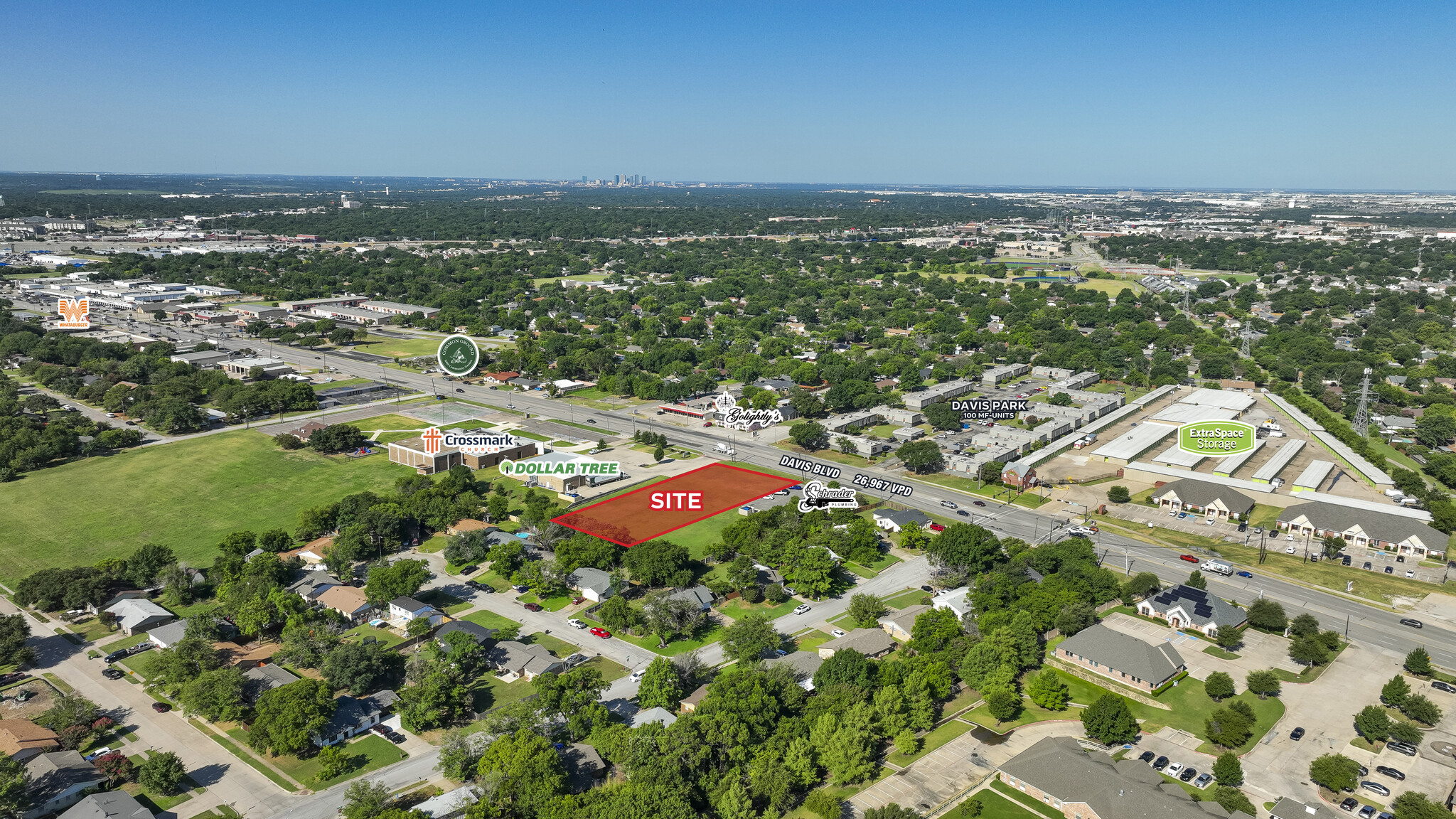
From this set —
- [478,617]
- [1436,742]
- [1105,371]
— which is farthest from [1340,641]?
[1105,371]

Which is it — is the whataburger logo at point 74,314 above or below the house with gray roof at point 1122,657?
above

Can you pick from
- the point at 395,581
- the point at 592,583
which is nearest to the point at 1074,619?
the point at 592,583

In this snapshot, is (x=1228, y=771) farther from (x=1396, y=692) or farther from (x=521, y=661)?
(x=521, y=661)

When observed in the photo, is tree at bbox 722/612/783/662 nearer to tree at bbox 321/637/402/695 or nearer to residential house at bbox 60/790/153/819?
tree at bbox 321/637/402/695

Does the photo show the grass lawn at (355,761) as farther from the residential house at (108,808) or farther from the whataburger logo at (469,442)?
the whataburger logo at (469,442)

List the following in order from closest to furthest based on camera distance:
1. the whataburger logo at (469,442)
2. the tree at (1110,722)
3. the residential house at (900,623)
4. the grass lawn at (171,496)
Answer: the tree at (1110,722), the residential house at (900,623), the grass lawn at (171,496), the whataburger logo at (469,442)

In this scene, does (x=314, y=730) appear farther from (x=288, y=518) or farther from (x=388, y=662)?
(x=288, y=518)

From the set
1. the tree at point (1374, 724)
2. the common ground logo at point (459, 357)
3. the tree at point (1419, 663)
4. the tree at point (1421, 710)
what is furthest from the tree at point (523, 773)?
the common ground logo at point (459, 357)
